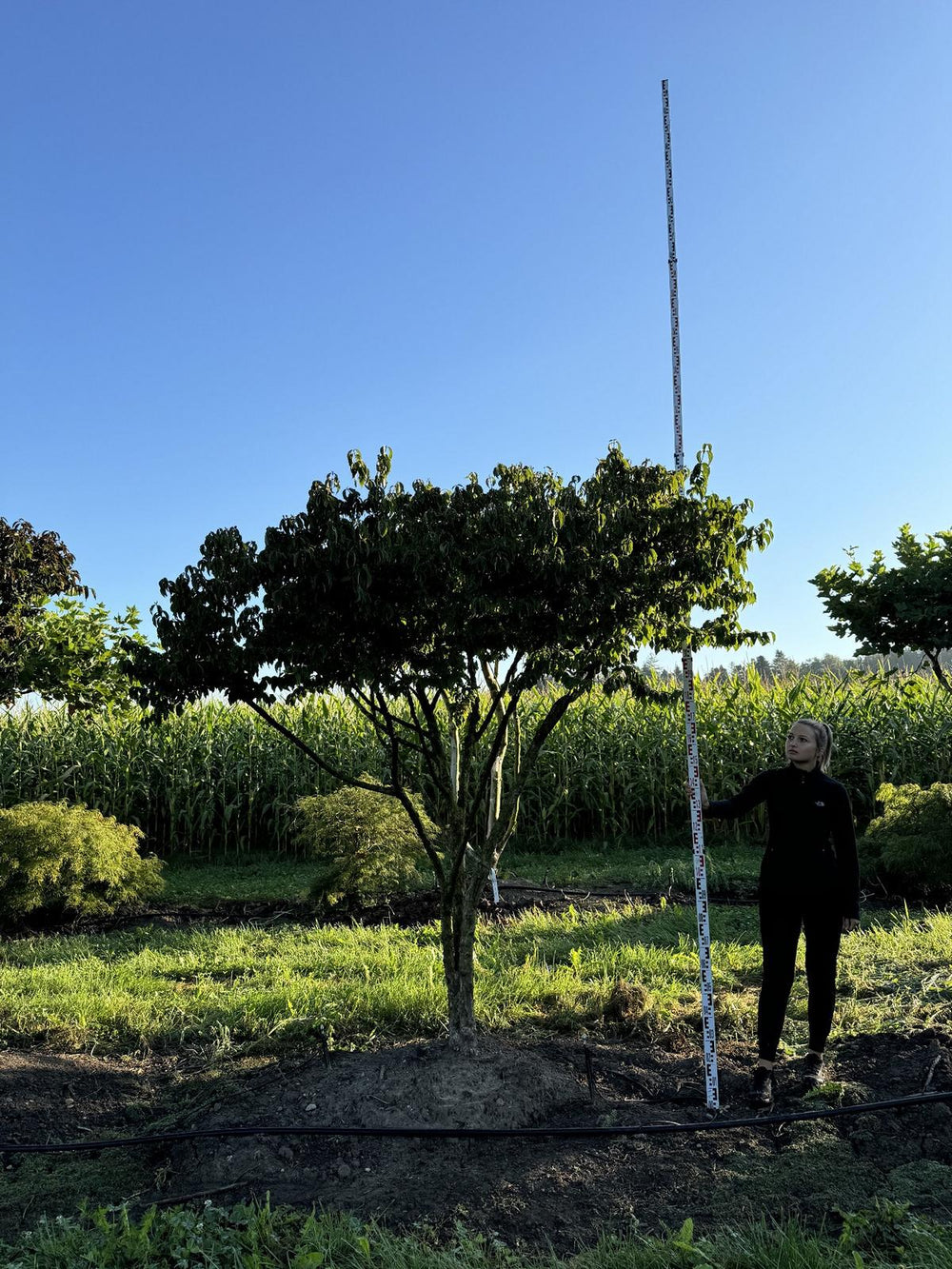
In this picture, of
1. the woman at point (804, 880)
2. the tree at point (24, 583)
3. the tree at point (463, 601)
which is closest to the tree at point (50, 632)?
the tree at point (24, 583)

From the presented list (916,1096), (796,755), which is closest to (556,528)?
(796,755)

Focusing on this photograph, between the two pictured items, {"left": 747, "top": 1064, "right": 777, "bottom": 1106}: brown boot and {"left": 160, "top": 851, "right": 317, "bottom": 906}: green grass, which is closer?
{"left": 747, "top": 1064, "right": 777, "bottom": 1106}: brown boot

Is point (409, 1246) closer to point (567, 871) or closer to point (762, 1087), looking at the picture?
point (762, 1087)

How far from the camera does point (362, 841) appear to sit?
340 inches

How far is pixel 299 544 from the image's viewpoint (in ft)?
13.7

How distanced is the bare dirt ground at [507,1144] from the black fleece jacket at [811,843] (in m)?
0.96

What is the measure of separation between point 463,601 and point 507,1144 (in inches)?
91.5

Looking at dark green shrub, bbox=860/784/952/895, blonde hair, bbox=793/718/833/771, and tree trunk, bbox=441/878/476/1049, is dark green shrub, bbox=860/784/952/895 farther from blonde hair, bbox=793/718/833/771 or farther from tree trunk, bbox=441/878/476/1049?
A: tree trunk, bbox=441/878/476/1049

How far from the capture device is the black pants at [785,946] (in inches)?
175

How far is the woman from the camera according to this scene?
4.40m

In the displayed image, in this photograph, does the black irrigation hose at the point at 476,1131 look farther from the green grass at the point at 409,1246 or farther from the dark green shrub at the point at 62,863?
the dark green shrub at the point at 62,863

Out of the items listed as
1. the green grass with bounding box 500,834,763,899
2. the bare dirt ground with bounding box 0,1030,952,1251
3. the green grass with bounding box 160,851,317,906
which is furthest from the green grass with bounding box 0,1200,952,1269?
the green grass with bounding box 160,851,317,906

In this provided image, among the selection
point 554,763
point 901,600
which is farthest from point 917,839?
point 554,763

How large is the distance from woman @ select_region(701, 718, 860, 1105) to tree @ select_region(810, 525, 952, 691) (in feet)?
20.7
